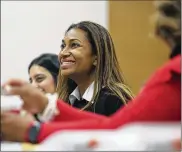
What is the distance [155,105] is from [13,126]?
0.95ft

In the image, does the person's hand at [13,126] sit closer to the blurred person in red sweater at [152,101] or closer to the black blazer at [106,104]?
the blurred person in red sweater at [152,101]

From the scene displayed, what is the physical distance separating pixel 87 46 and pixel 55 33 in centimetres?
125

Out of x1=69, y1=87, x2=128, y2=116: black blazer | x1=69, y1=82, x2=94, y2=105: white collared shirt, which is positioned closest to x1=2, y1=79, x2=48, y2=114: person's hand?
x1=69, y1=87, x2=128, y2=116: black blazer

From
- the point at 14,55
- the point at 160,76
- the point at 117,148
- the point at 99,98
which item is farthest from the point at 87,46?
the point at 14,55

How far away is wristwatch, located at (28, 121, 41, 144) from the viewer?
866mm

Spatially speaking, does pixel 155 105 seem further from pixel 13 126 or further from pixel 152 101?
pixel 13 126

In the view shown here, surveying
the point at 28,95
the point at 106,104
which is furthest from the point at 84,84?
the point at 28,95

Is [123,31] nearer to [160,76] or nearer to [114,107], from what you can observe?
[114,107]

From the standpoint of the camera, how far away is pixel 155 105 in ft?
2.93

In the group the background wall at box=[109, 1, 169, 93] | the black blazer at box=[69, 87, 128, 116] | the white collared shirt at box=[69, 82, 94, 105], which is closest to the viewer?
the black blazer at box=[69, 87, 128, 116]

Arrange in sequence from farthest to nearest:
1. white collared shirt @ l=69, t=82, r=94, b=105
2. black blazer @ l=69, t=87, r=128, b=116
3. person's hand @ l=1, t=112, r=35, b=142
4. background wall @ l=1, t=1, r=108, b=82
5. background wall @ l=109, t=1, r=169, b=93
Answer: background wall @ l=109, t=1, r=169, b=93
background wall @ l=1, t=1, r=108, b=82
white collared shirt @ l=69, t=82, r=94, b=105
black blazer @ l=69, t=87, r=128, b=116
person's hand @ l=1, t=112, r=35, b=142

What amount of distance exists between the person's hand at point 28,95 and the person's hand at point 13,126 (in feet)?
0.18

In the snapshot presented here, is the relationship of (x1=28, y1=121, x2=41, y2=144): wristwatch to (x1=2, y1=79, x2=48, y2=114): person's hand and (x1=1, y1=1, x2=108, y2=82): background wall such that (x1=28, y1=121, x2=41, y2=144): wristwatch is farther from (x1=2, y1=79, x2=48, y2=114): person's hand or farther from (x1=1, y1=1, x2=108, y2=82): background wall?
(x1=1, y1=1, x2=108, y2=82): background wall

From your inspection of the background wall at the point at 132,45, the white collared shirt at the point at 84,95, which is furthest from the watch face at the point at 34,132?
the background wall at the point at 132,45
